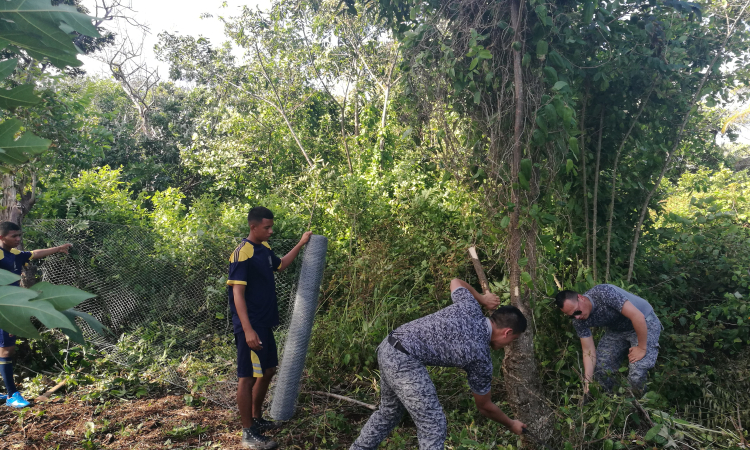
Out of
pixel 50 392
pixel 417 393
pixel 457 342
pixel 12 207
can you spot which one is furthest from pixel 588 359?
pixel 12 207

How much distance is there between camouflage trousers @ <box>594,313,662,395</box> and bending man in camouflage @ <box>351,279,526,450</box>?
4.55 feet

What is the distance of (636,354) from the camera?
372 centimetres

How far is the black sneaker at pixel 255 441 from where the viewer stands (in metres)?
3.54

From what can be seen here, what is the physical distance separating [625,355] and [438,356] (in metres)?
2.18

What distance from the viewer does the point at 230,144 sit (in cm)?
984

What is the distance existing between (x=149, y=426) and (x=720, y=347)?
16.8 ft

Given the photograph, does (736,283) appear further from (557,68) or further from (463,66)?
(463,66)

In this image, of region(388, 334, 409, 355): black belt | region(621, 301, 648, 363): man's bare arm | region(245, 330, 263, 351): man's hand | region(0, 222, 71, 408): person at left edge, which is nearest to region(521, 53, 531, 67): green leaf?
region(621, 301, 648, 363): man's bare arm

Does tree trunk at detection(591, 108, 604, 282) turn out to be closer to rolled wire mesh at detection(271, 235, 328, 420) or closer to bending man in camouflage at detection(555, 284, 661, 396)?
bending man in camouflage at detection(555, 284, 661, 396)

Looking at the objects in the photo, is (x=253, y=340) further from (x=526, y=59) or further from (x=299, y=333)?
(x=526, y=59)

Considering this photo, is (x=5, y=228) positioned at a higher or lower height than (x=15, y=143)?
lower

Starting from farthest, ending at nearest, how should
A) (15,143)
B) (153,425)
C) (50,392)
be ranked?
(50,392), (153,425), (15,143)

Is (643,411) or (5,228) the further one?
(5,228)

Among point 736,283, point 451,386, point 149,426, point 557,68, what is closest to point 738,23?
point 557,68
